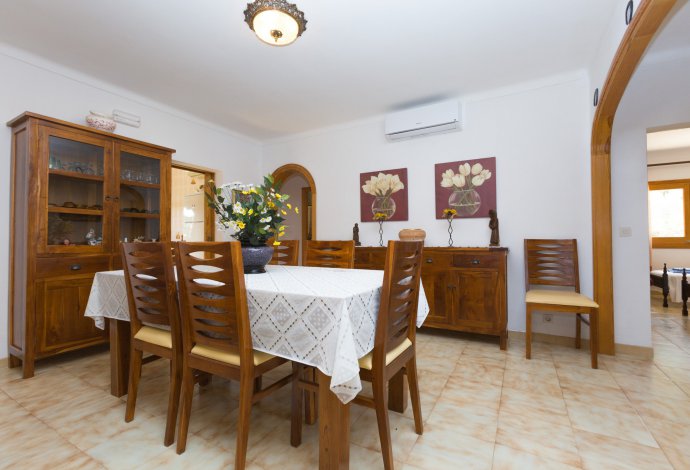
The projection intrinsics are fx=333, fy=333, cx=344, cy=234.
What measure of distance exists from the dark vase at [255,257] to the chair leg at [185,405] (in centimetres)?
64

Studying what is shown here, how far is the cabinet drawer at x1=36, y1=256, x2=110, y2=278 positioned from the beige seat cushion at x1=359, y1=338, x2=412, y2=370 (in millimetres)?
2526

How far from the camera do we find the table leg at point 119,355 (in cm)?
207

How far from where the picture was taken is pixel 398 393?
6.24ft

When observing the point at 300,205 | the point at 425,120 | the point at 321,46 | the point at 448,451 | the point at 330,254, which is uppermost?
the point at 321,46

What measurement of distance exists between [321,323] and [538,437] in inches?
Answer: 51.8

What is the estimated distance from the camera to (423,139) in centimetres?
379

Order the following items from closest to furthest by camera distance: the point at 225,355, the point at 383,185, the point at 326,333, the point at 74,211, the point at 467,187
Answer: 1. the point at 326,333
2. the point at 225,355
3. the point at 74,211
4. the point at 467,187
5. the point at 383,185

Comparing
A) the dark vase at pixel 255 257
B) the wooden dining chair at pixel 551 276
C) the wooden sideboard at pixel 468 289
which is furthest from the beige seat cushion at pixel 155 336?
the wooden dining chair at pixel 551 276

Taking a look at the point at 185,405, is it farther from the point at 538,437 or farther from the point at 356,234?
the point at 356,234

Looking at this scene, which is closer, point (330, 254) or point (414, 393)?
point (414, 393)

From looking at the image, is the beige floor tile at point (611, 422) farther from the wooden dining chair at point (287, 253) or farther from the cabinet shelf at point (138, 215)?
the cabinet shelf at point (138, 215)

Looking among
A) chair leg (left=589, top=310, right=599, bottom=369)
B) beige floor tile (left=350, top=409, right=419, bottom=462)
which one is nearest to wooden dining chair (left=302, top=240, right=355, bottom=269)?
beige floor tile (left=350, top=409, right=419, bottom=462)

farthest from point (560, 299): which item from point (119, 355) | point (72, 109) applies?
point (72, 109)

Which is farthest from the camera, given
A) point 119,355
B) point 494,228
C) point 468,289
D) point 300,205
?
point 300,205
